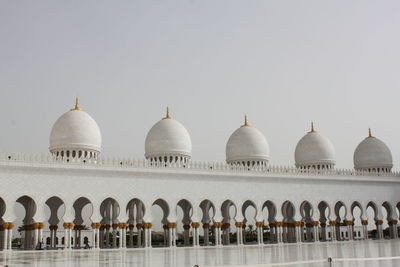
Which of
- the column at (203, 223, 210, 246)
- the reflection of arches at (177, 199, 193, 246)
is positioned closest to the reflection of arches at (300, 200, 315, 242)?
the column at (203, 223, 210, 246)

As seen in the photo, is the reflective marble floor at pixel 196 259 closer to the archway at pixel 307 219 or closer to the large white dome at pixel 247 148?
the archway at pixel 307 219

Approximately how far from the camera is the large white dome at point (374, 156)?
100 feet

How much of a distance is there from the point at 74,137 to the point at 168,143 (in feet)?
15.8

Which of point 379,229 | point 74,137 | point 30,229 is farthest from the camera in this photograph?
point 379,229

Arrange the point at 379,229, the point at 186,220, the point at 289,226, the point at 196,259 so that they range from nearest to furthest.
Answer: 1. the point at 196,259
2. the point at 186,220
3. the point at 289,226
4. the point at 379,229

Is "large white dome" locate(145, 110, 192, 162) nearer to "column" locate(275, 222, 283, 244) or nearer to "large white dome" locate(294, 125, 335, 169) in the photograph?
"column" locate(275, 222, 283, 244)

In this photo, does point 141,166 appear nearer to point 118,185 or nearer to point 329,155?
point 118,185

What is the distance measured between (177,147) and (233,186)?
146 inches

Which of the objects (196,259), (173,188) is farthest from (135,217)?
(196,259)

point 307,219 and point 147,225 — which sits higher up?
point 307,219

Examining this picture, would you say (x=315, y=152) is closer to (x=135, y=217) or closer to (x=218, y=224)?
(x=218, y=224)

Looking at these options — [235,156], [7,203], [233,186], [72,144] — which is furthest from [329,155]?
[7,203]

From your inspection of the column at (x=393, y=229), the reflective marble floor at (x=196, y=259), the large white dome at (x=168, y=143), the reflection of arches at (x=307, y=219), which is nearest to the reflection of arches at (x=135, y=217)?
the large white dome at (x=168, y=143)

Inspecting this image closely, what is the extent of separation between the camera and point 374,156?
101 feet
